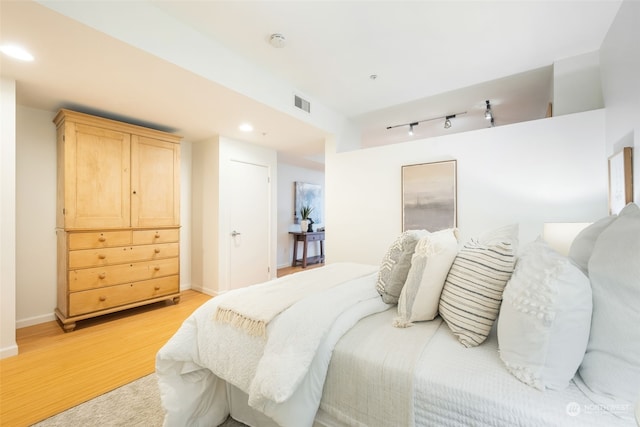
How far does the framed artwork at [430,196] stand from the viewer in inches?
120

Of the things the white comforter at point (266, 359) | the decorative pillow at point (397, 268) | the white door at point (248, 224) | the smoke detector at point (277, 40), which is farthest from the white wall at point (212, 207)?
the decorative pillow at point (397, 268)

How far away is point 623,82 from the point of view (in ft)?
6.03

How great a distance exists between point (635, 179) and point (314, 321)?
2243mm

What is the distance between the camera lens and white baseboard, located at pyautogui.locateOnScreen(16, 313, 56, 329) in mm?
2770

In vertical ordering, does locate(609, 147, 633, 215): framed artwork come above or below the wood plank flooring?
above

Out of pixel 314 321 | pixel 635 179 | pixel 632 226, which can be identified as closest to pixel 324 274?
pixel 314 321

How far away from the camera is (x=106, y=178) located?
116 inches

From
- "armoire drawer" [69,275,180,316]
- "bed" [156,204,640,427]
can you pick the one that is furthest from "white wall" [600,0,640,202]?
"armoire drawer" [69,275,180,316]

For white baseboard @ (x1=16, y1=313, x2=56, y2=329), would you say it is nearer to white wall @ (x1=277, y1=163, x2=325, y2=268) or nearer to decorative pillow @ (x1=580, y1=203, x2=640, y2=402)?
white wall @ (x1=277, y1=163, x2=325, y2=268)

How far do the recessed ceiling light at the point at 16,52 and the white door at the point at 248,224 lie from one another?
Answer: 7.43 feet

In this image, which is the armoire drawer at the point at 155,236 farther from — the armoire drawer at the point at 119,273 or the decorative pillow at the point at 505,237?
the decorative pillow at the point at 505,237

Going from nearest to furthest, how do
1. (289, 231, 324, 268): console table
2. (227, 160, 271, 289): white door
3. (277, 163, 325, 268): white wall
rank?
(227, 160, 271, 289): white door, (289, 231, 324, 268): console table, (277, 163, 325, 268): white wall

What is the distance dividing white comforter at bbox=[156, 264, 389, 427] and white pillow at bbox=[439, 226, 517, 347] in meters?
0.39

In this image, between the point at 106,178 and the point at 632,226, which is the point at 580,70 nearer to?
the point at 632,226
